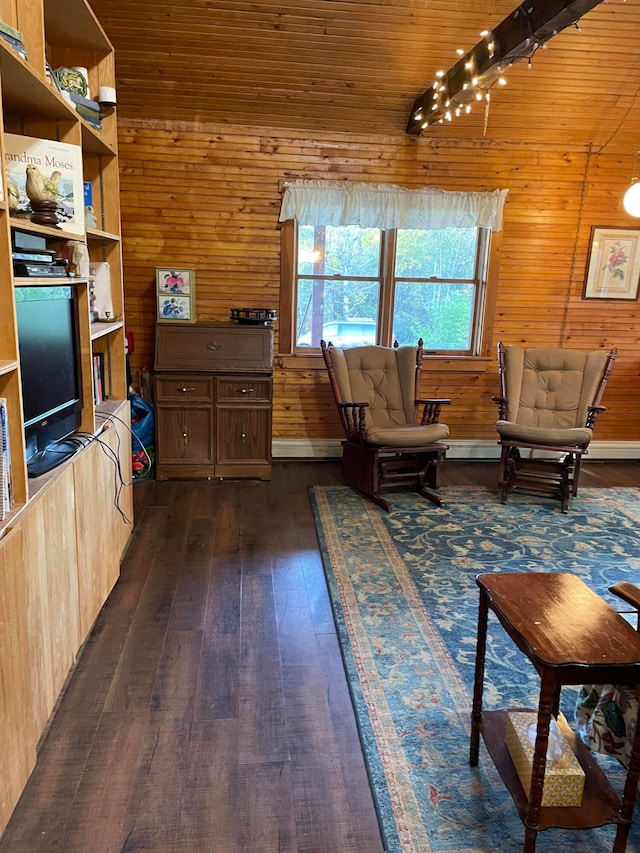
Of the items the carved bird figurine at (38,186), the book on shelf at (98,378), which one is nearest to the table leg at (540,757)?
the carved bird figurine at (38,186)

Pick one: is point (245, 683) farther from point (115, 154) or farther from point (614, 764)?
point (115, 154)

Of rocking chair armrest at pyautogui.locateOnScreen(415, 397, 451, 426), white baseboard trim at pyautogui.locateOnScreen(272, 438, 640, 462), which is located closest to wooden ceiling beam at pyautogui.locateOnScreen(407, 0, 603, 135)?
rocking chair armrest at pyautogui.locateOnScreen(415, 397, 451, 426)

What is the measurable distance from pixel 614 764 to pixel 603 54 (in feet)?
13.7

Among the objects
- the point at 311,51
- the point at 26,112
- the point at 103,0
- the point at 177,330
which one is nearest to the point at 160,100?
the point at 103,0

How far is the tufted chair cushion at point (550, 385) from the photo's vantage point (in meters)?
4.56

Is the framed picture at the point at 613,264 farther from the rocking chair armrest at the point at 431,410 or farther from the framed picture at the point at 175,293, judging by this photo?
the framed picture at the point at 175,293

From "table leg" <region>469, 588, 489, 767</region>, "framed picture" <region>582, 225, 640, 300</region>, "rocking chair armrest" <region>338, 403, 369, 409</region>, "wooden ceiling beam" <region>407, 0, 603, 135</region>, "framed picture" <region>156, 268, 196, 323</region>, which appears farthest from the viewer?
"framed picture" <region>582, 225, 640, 300</region>

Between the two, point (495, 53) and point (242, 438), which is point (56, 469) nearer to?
point (242, 438)

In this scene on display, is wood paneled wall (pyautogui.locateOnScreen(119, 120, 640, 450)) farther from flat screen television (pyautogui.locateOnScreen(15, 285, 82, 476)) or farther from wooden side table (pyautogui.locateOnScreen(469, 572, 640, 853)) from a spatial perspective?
wooden side table (pyautogui.locateOnScreen(469, 572, 640, 853))

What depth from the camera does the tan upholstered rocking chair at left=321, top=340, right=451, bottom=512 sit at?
412 centimetres

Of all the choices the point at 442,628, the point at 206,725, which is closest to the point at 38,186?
the point at 206,725

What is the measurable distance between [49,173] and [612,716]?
2481 mm

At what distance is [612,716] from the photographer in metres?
1.63

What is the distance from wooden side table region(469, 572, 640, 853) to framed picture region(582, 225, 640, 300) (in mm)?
4031
